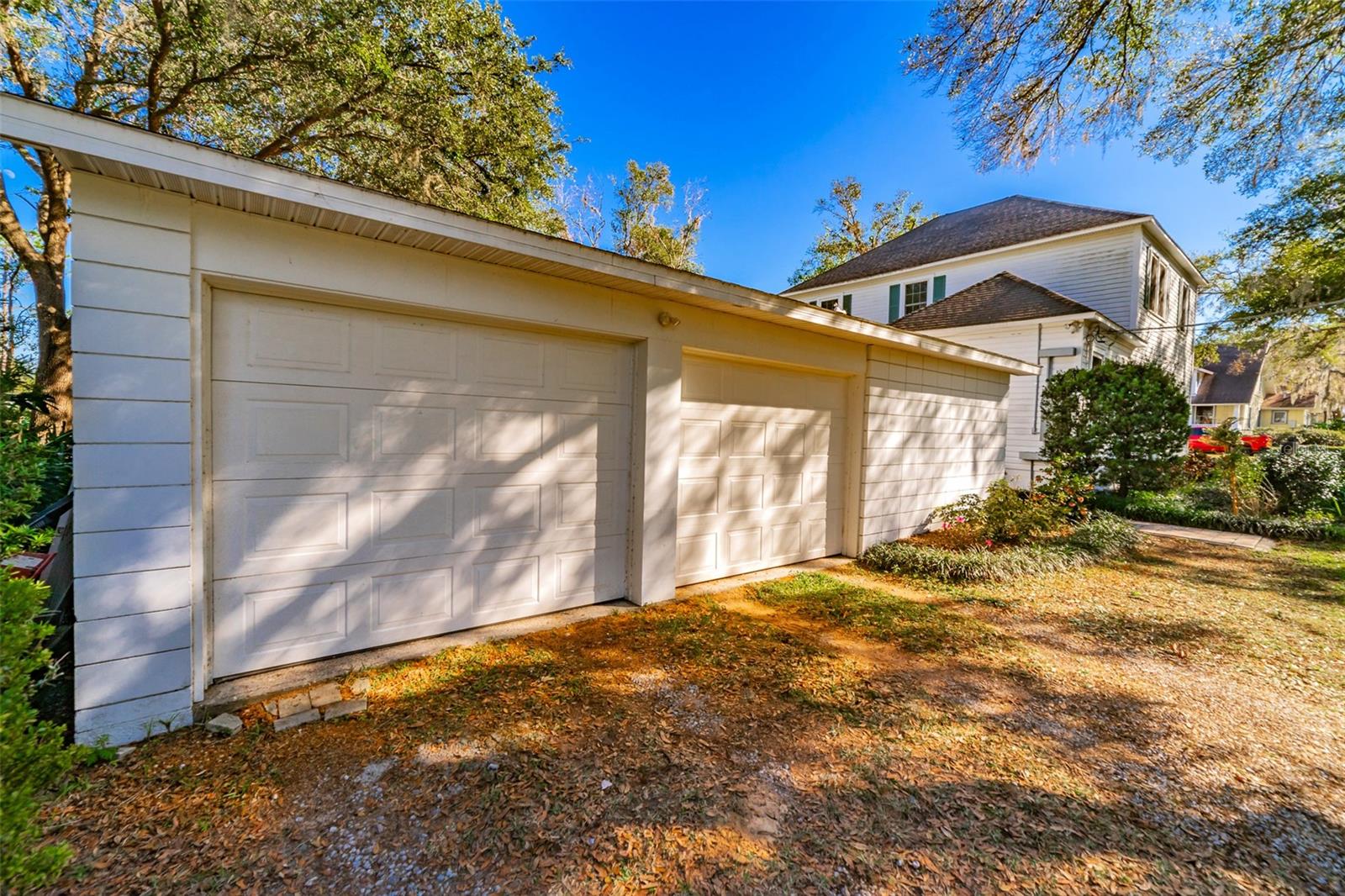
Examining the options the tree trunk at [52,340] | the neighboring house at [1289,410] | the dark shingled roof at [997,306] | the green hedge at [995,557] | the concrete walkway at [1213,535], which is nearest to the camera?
the green hedge at [995,557]

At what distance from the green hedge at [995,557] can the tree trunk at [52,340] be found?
8796 millimetres

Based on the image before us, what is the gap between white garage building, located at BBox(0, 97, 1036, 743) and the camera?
2.21m

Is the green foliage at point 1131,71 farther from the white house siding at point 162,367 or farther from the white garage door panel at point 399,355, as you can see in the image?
the white house siding at point 162,367

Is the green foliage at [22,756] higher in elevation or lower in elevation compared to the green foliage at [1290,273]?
lower

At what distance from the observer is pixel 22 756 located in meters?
1.45

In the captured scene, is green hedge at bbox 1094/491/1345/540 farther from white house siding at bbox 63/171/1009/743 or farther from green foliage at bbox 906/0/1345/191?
white house siding at bbox 63/171/1009/743

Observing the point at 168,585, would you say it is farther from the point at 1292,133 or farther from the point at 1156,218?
the point at 1156,218

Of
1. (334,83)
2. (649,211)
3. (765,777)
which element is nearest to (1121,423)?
(765,777)

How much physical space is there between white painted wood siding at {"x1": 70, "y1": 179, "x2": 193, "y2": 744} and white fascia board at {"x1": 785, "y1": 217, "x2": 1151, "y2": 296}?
15657 mm

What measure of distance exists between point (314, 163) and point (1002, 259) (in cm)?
1519

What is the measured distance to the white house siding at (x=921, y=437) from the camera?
19.2 feet

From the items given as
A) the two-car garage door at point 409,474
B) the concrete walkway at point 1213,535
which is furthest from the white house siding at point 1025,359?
the two-car garage door at point 409,474

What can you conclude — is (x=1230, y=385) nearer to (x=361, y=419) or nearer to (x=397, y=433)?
(x=397, y=433)

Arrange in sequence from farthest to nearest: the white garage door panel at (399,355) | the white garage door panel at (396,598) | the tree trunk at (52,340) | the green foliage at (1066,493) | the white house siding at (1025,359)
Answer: the white house siding at (1025,359) < the green foliage at (1066,493) < the tree trunk at (52,340) < the white garage door panel at (396,598) < the white garage door panel at (399,355)
